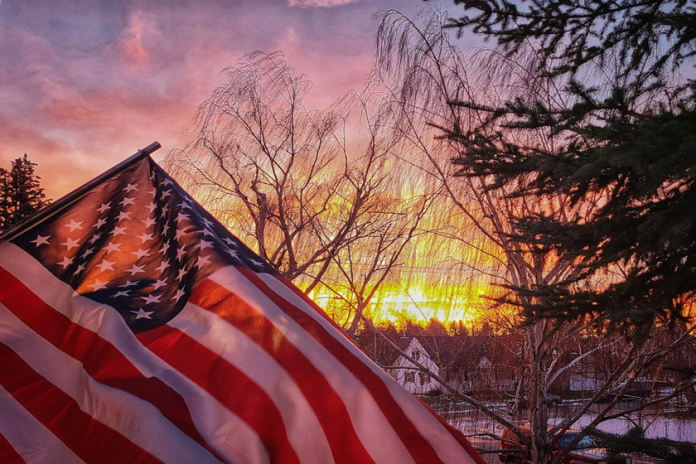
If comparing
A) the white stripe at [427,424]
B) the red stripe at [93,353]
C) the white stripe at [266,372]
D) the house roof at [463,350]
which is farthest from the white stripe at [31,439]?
the house roof at [463,350]

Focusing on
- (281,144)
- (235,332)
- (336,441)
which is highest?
(281,144)

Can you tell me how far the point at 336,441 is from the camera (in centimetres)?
211

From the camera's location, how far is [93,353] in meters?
2.34

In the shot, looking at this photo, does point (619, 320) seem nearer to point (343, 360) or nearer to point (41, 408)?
point (343, 360)

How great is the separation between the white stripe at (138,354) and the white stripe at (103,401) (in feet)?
0.33

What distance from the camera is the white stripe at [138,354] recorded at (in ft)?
6.71

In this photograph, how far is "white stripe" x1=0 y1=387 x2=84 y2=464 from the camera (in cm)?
200

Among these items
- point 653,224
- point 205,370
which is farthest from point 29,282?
point 653,224

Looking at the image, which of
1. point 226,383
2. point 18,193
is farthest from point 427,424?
point 18,193

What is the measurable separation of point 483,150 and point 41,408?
3256 mm

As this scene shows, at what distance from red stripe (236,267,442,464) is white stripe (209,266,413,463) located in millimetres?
22

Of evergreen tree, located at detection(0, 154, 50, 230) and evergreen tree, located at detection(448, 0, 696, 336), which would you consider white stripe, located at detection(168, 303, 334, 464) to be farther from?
evergreen tree, located at detection(0, 154, 50, 230)

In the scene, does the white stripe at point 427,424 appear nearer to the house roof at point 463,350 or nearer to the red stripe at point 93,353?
the red stripe at point 93,353

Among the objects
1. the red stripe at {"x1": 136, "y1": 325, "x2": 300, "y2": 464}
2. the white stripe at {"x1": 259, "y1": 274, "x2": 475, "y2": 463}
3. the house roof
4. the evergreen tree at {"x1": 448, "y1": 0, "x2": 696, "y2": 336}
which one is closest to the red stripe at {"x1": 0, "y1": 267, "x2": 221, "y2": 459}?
the red stripe at {"x1": 136, "y1": 325, "x2": 300, "y2": 464}
